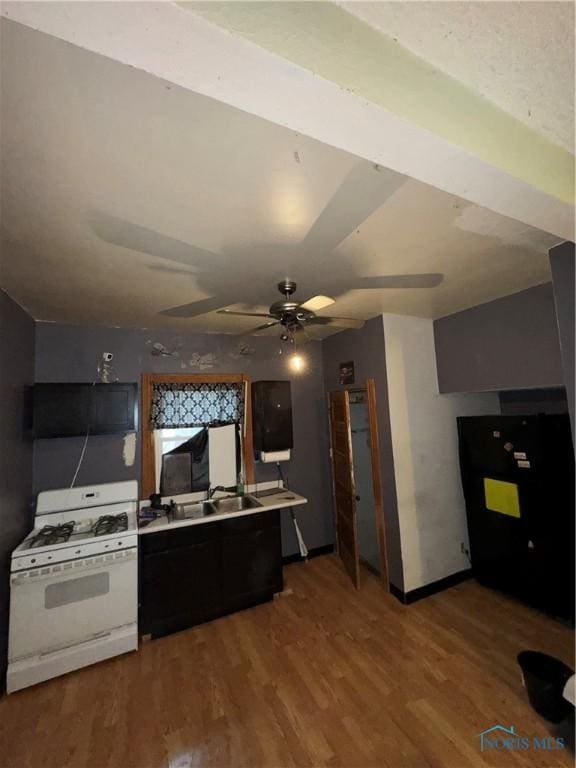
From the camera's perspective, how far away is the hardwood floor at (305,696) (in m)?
1.60

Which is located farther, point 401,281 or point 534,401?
point 534,401

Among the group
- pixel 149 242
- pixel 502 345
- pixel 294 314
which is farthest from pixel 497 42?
pixel 502 345

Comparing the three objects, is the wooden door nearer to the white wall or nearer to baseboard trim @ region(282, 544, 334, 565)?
baseboard trim @ region(282, 544, 334, 565)

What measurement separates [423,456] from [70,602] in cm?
309

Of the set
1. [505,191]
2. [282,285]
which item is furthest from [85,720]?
[505,191]

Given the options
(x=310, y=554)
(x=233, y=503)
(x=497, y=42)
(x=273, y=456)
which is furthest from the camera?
(x=310, y=554)

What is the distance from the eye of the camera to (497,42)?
77 cm

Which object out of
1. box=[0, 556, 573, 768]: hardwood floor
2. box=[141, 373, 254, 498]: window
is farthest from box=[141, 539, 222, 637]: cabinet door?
box=[141, 373, 254, 498]: window

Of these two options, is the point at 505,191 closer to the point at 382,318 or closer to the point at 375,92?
the point at 375,92

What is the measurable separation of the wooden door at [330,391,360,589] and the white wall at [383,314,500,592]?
1.42 feet

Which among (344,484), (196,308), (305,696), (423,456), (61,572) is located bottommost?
(305,696)

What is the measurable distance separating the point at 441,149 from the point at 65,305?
2.71 meters

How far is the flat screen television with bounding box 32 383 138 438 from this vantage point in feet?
8.30

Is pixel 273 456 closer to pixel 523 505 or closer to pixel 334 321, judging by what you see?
pixel 334 321
